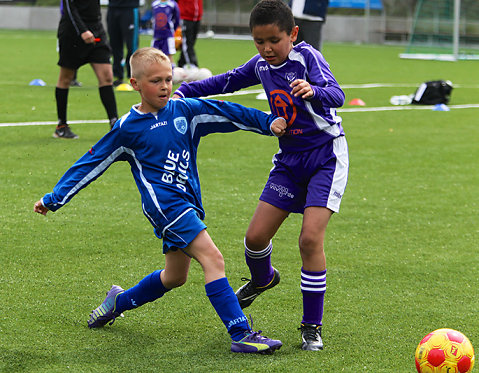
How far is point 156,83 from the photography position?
384cm

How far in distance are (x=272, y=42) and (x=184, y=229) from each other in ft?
3.46

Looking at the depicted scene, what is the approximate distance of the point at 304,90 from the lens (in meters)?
3.86

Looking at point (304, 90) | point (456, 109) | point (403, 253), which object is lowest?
point (456, 109)

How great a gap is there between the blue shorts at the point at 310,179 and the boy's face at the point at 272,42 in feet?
1.72

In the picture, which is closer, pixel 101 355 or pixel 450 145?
pixel 101 355

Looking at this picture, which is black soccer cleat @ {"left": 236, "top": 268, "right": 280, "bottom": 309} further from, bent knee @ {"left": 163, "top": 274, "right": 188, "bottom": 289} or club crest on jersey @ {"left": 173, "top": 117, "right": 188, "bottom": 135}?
club crest on jersey @ {"left": 173, "top": 117, "right": 188, "bottom": 135}

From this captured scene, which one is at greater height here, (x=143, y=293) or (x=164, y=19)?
(x=143, y=293)

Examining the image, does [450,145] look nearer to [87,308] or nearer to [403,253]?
[403,253]

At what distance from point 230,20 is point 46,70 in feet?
66.8

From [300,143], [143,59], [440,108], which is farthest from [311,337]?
[440,108]

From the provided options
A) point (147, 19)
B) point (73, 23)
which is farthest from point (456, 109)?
point (147, 19)

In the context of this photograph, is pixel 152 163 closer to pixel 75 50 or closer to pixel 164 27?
pixel 75 50

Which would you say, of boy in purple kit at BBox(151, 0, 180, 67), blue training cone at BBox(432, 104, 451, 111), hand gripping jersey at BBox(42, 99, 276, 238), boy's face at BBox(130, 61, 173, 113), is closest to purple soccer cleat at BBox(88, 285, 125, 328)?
hand gripping jersey at BBox(42, 99, 276, 238)

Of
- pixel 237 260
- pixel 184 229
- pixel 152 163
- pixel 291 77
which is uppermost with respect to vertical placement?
pixel 291 77
